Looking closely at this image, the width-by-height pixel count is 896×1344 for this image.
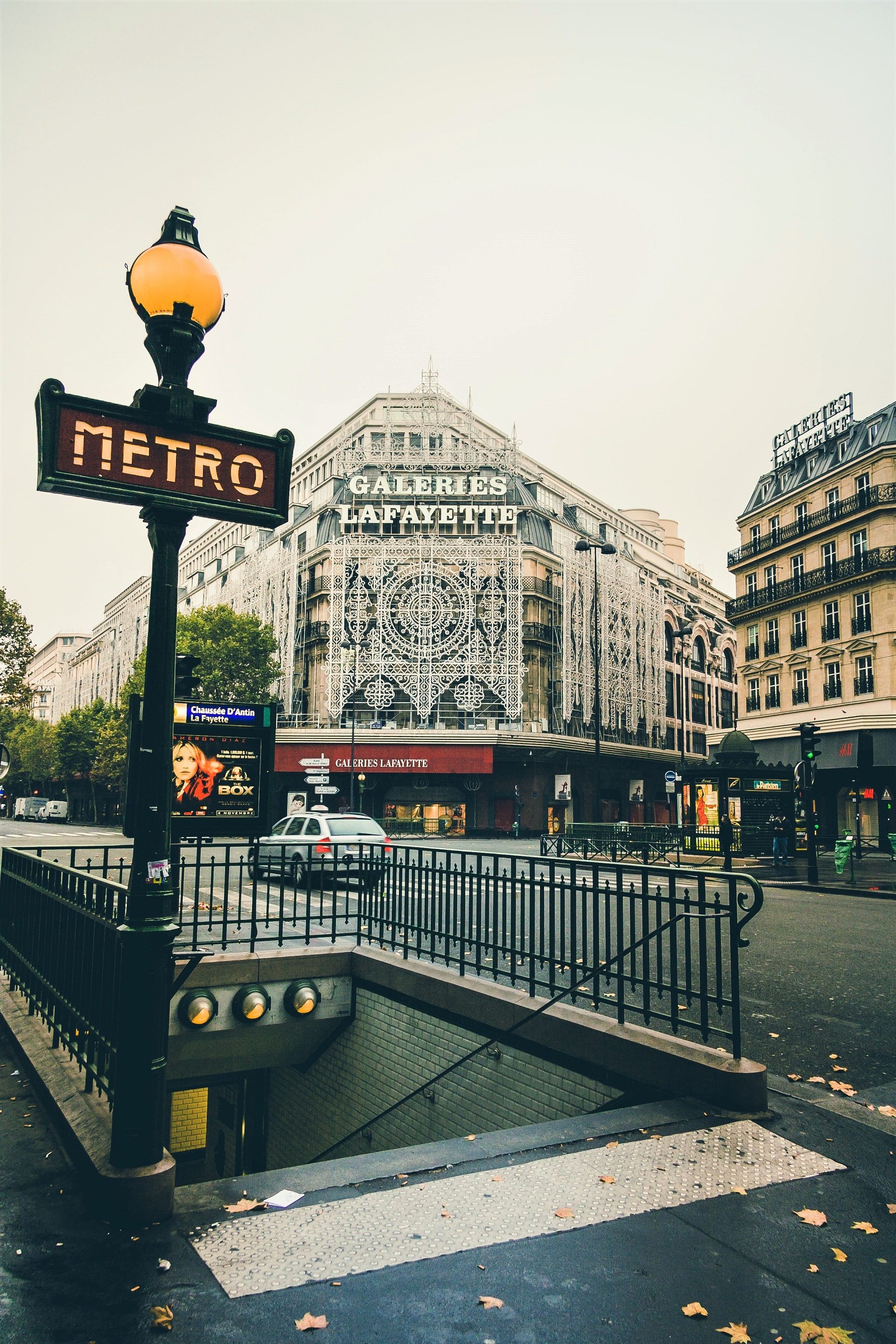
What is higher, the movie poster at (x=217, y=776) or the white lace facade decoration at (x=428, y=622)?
the white lace facade decoration at (x=428, y=622)

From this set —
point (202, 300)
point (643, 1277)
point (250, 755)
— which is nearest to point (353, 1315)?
point (643, 1277)

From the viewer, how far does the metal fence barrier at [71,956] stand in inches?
192

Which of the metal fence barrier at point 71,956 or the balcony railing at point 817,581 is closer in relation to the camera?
the metal fence barrier at point 71,956

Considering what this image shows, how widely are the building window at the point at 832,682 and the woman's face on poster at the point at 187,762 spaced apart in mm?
36838

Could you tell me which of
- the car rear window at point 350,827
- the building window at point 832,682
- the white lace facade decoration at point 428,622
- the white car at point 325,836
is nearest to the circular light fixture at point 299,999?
the white car at point 325,836

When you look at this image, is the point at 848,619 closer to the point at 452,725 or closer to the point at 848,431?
the point at 848,431

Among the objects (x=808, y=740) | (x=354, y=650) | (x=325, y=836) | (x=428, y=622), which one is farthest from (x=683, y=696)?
(x=325, y=836)

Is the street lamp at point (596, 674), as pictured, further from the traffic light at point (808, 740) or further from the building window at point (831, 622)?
the traffic light at point (808, 740)

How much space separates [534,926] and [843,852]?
20.5 m

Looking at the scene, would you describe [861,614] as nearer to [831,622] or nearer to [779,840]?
[831,622]

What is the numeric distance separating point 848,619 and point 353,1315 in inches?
1626

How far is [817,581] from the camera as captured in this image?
4159 cm

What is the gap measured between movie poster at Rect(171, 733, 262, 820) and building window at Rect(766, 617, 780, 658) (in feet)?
131

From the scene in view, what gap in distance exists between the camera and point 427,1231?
3629 mm
